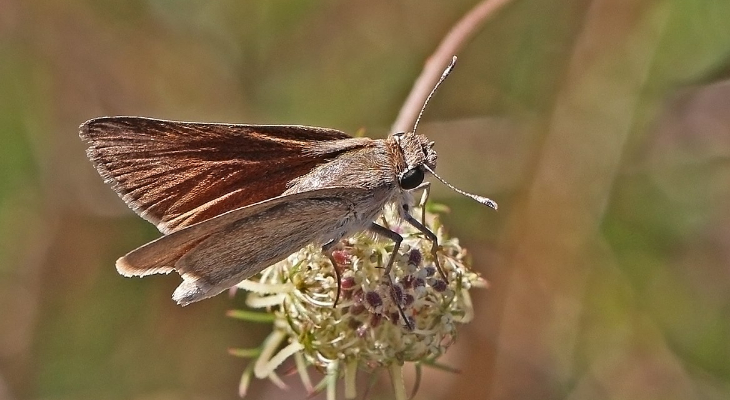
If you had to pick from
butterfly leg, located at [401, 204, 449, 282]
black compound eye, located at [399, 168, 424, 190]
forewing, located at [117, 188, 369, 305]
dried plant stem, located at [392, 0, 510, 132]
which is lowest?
forewing, located at [117, 188, 369, 305]

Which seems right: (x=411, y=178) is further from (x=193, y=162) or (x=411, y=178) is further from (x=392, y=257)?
(x=193, y=162)

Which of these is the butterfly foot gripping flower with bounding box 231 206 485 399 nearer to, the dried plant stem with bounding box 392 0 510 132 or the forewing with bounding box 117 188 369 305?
the forewing with bounding box 117 188 369 305

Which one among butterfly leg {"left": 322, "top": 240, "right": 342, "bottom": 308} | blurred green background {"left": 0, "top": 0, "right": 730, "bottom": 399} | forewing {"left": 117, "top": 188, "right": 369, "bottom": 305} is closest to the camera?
forewing {"left": 117, "top": 188, "right": 369, "bottom": 305}

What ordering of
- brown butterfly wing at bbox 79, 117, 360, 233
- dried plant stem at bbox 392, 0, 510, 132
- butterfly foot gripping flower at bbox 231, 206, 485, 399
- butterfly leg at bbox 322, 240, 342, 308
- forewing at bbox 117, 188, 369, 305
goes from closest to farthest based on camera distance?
1. forewing at bbox 117, 188, 369, 305
2. brown butterfly wing at bbox 79, 117, 360, 233
3. butterfly leg at bbox 322, 240, 342, 308
4. butterfly foot gripping flower at bbox 231, 206, 485, 399
5. dried plant stem at bbox 392, 0, 510, 132

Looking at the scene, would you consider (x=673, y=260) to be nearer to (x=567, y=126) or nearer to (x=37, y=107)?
(x=567, y=126)

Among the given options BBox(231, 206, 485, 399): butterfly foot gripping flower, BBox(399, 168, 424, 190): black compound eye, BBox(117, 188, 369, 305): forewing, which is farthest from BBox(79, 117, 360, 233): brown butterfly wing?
BBox(231, 206, 485, 399): butterfly foot gripping flower

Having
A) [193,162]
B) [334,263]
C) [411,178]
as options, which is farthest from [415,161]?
[193,162]
